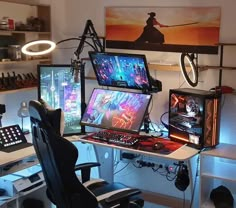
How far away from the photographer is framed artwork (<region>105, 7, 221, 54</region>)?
3193 mm

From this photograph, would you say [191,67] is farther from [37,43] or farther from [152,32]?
[37,43]

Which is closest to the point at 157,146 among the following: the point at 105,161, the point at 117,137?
the point at 117,137

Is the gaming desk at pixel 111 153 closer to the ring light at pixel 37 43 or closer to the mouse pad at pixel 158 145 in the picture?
the mouse pad at pixel 158 145

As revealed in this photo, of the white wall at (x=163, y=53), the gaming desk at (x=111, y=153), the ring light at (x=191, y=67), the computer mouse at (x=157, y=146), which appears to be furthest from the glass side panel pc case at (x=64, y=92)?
the ring light at (x=191, y=67)

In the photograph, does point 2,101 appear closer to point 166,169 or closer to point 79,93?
point 79,93

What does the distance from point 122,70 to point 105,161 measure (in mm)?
868

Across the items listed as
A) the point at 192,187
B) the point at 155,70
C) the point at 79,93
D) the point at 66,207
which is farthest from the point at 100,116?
the point at 66,207

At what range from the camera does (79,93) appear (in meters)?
3.46

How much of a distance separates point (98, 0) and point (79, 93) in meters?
0.95

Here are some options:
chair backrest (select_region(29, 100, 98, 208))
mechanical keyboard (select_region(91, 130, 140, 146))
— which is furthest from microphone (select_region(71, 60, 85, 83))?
chair backrest (select_region(29, 100, 98, 208))

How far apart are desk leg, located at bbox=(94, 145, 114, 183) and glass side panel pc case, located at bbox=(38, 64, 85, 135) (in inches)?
9.8

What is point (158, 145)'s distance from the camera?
293 centimetres

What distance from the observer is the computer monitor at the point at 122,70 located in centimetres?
308

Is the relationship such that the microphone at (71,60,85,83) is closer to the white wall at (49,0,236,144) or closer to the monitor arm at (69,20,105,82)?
the monitor arm at (69,20,105,82)
